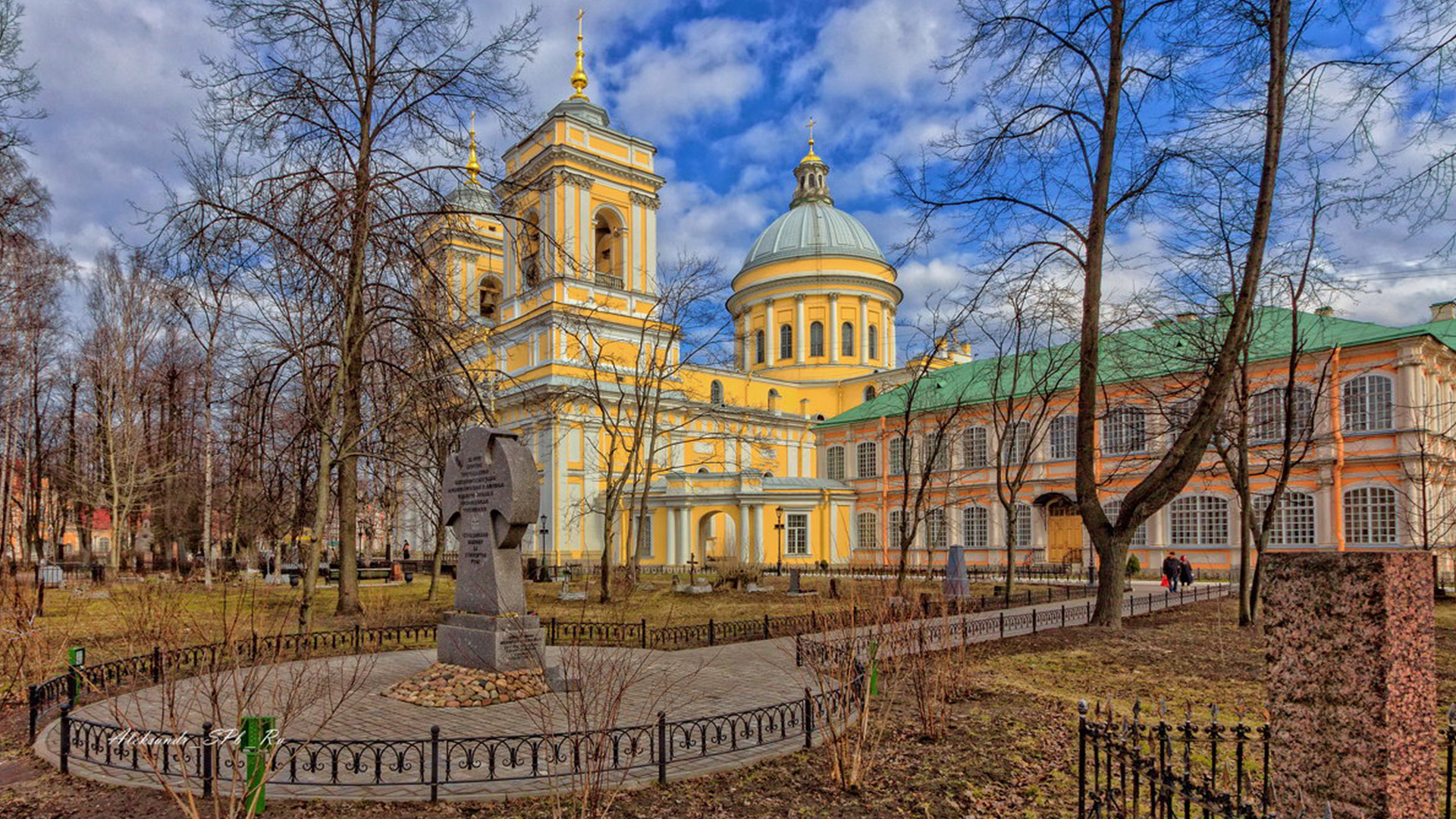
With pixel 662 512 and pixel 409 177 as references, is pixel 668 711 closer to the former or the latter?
pixel 409 177

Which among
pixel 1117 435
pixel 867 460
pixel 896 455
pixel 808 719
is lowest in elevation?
pixel 808 719

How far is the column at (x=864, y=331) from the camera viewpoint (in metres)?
59.0

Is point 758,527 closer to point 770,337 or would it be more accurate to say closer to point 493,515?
point 770,337

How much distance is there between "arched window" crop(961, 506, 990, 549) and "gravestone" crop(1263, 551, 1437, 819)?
138 ft

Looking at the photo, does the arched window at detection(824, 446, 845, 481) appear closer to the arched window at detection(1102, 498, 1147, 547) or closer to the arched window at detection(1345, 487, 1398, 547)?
Result: the arched window at detection(1102, 498, 1147, 547)

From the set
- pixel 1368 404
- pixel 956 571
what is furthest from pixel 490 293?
pixel 1368 404

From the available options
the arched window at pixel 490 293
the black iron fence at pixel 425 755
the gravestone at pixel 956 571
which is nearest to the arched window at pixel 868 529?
the gravestone at pixel 956 571

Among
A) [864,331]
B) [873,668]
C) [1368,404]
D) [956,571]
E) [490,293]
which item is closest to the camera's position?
[873,668]

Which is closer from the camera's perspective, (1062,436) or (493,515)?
(493,515)

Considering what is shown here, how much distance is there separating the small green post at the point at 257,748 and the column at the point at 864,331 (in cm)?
5487

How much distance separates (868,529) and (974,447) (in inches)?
Result: 316

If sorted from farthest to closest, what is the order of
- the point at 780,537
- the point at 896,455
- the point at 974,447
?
the point at 896,455 < the point at 974,447 < the point at 780,537

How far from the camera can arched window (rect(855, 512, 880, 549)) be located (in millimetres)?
49091

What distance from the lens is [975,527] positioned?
44.8 meters
